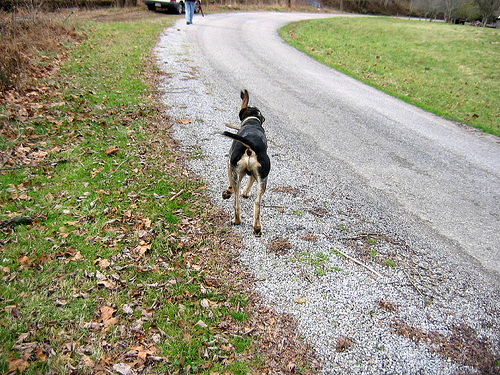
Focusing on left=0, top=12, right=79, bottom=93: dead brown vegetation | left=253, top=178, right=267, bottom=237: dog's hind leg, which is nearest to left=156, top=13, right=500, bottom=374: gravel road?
left=253, top=178, right=267, bottom=237: dog's hind leg

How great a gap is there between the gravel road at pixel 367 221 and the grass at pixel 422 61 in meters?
1.71

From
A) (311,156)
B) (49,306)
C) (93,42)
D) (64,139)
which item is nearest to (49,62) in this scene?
(93,42)

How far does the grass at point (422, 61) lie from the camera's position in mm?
12795

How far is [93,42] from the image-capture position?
50.6ft

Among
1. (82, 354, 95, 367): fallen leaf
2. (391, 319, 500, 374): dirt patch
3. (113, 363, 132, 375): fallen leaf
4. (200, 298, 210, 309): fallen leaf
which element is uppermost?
(200, 298, 210, 309): fallen leaf

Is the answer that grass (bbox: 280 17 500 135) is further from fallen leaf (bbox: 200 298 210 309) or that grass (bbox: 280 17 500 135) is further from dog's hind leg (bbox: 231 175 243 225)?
fallen leaf (bbox: 200 298 210 309)

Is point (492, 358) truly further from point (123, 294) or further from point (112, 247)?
point (112, 247)

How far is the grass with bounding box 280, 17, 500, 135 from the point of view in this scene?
42.0ft

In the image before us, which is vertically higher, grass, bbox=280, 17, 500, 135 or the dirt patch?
grass, bbox=280, 17, 500, 135

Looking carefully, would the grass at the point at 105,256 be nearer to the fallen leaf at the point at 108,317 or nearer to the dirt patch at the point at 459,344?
the fallen leaf at the point at 108,317

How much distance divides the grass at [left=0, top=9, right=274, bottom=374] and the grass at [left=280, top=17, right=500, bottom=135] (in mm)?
9903

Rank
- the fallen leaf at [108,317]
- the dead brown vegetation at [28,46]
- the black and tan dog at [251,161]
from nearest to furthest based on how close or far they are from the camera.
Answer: the fallen leaf at [108,317] < the black and tan dog at [251,161] < the dead brown vegetation at [28,46]

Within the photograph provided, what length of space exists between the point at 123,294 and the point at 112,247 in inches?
36.2

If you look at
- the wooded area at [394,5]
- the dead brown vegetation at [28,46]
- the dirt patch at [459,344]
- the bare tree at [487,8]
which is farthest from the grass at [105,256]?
the bare tree at [487,8]
